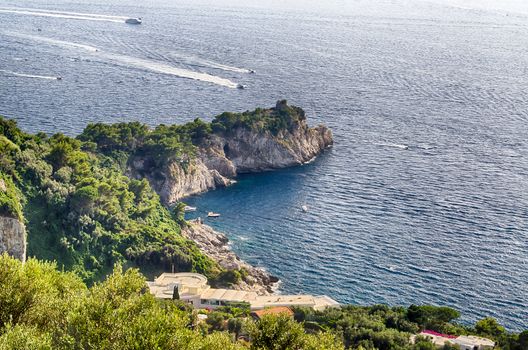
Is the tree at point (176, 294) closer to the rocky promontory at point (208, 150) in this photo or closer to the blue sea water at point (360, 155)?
the rocky promontory at point (208, 150)

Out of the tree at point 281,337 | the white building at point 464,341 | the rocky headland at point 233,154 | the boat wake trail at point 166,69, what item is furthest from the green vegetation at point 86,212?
the boat wake trail at point 166,69

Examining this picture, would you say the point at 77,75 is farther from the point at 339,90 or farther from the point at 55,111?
the point at 339,90

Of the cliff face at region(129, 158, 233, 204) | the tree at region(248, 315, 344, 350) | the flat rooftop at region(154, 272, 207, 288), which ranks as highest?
the tree at region(248, 315, 344, 350)

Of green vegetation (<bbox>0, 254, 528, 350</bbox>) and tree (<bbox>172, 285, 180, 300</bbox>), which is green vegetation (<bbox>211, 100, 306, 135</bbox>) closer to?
tree (<bbox>172, 285, 180, 300</bbox>)

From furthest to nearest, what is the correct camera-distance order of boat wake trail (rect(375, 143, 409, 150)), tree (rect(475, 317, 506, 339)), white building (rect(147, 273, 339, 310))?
→ 1. boat wake trail (rect(375, 143, 409, 150))
2. white building (rect(147, 273, 339, 310))
3. tree (rect(475, 317, 506, 339))

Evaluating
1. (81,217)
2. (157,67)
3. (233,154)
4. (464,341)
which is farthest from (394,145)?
(157,67)

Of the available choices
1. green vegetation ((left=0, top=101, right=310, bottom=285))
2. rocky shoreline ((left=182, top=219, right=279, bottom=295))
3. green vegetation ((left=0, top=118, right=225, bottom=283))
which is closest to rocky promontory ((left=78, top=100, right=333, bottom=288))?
rocky shoreline ((left=182, top=219, right=279, bottom=295))
